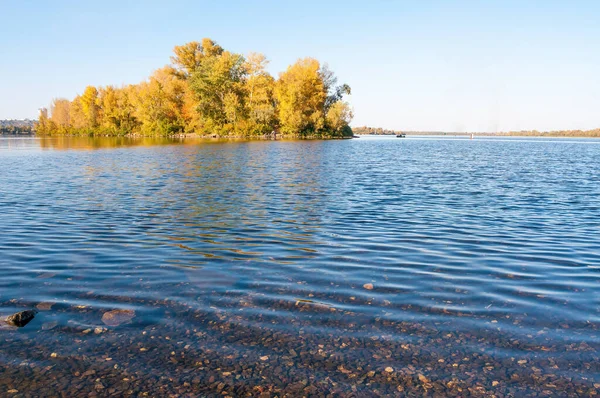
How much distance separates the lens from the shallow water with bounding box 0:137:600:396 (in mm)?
5516

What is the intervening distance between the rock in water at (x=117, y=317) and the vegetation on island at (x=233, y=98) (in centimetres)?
9415

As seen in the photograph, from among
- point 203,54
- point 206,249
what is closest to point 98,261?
point 206,249

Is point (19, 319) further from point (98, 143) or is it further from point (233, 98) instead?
point (233, 98)

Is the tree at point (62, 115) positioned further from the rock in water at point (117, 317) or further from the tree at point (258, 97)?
the rock in water at point (117, 317)

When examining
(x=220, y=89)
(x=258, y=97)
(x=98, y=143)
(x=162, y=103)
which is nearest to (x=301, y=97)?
(x=258, y=97)

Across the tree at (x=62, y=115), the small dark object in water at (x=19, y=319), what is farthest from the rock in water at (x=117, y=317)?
the tree at (x=62, y=115)

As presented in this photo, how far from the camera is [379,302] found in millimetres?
7859

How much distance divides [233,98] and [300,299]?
96.9 metres

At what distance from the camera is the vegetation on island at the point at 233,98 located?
101250 millimetres

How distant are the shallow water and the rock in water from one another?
0.09 m

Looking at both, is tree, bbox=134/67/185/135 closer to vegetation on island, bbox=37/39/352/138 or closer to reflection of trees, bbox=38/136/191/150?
vegetation on island, bbox=37/39/352/138

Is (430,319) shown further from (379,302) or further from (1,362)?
(1,362)

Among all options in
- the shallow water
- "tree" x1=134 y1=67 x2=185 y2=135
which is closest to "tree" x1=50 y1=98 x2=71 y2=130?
"tree" x1=134 y1=67 x2=185 y2=135

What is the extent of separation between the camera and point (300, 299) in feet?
26.2
